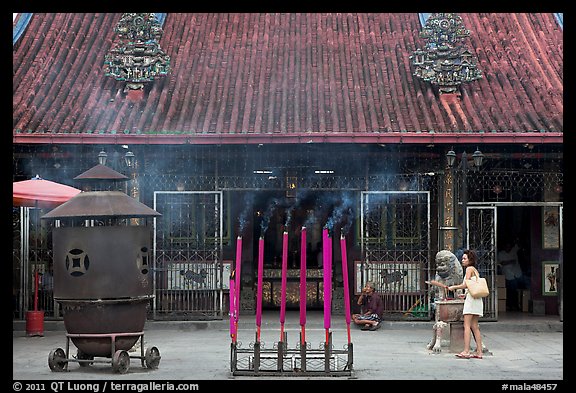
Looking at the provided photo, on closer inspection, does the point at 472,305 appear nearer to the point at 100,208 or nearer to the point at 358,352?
the point at 358,352

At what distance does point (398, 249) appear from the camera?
18.0 metres

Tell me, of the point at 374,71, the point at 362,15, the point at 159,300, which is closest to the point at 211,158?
the point at 159,300

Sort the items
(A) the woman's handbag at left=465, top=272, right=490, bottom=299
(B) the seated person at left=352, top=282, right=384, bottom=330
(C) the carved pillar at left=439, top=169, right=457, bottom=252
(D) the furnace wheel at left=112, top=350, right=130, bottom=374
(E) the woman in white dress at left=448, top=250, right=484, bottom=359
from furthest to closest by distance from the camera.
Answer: (C) the carved pillar at left=439, top=169, right=457, bottom=252, (B) the seated person at left=352, top=282, right=384, bottom=330, (E) the woman in white dress at left=448, top=250, right=484, bottom=359, (A) the woman's handbag at left=465, top=272, right=490, bottom=299, (D) the furnace wheel at left=112, top=350, right=130, bottom=374

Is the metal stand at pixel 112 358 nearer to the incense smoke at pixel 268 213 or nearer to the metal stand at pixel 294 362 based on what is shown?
the metal stand at pixel 294 362

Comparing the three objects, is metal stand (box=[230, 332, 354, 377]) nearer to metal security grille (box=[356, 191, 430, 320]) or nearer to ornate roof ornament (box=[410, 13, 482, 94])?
metal security grille (box=[356, 191, 430, 320])

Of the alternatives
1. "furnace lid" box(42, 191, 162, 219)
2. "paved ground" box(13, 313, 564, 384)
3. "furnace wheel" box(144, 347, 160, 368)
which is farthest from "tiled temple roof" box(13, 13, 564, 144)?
"furnace wheel" box(144, 347, 160, 368)

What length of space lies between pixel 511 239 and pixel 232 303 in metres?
10.6

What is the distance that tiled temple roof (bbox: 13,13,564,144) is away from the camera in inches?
674

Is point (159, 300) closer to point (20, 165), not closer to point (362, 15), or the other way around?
point (20, 165)

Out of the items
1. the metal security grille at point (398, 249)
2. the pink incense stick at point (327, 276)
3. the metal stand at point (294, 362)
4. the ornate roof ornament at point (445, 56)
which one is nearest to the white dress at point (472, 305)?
the metal stand at point (294, 362)

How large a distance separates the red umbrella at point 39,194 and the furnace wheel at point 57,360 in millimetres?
3882

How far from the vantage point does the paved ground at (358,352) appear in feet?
37.7

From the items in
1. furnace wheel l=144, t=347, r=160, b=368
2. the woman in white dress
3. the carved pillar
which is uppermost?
the carved pillar

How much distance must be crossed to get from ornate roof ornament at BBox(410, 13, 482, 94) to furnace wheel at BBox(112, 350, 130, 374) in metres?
9.43
